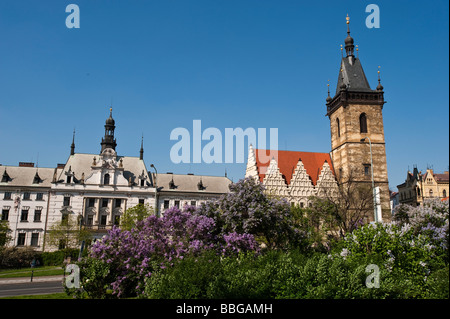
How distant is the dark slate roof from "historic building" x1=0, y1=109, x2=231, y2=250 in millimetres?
30743

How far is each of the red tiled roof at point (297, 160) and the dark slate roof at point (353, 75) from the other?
1263cm

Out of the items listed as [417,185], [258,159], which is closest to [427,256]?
[258,159]

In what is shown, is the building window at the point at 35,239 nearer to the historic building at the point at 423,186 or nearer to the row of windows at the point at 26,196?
the row of windows at the point at 26,196

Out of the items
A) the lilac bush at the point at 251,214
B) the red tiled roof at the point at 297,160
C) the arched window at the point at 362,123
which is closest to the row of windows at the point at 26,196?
the red tiled roof at the point at 297,160

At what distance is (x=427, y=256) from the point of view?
15.1 m

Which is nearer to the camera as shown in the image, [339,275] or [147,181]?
[339,275]

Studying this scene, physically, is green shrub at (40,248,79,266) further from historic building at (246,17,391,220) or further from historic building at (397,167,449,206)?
historic building at (397,167,449,206)

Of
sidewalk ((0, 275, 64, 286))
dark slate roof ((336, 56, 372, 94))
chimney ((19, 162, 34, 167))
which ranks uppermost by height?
dark slate roof ((336, 56, 372, 94))

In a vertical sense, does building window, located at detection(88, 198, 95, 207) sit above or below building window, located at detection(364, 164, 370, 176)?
below

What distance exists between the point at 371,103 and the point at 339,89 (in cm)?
601

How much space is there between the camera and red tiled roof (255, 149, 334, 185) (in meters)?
61.8

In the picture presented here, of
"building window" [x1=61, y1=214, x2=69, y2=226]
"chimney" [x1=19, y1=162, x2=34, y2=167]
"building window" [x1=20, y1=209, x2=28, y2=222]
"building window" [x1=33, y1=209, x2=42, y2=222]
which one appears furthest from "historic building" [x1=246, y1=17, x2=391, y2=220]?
"chimney" [x1=19, y1=162, x2=34, y2=167]
